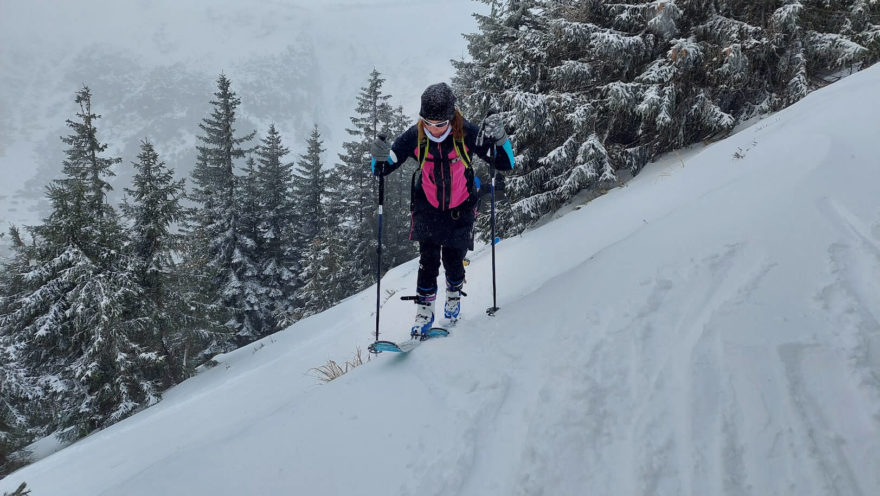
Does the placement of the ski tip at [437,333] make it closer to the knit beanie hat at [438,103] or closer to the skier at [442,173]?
the skier at [442,173]

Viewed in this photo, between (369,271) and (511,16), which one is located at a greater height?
(511,16)

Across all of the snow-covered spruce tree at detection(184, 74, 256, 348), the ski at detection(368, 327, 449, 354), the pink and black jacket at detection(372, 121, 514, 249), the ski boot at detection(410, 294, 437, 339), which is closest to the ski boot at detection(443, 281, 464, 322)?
the ski boot at detection(410, 294, 437, 339)

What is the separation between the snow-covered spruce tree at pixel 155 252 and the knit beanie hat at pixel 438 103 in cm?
1587

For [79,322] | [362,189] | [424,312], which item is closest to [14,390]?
[79,322]

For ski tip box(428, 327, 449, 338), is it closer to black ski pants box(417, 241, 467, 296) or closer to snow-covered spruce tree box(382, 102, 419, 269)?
black ski pants box(417, 241, 467, 296)

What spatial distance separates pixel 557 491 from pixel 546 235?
5803 millimetres

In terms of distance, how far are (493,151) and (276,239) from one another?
86.5 ft

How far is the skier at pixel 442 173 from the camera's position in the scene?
3.95m

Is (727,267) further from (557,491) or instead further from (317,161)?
(317,161)

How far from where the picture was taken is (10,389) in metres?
12.6

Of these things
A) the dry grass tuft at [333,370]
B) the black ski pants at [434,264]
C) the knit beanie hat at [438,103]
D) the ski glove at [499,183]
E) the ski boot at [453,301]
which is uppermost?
the knit beanie hat at [438,103]

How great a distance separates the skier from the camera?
3.95 m

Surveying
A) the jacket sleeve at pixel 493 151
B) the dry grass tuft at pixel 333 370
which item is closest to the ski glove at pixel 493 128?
the jacket sleeve at pixel 493 151

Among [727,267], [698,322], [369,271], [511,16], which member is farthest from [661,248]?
[369,271]
